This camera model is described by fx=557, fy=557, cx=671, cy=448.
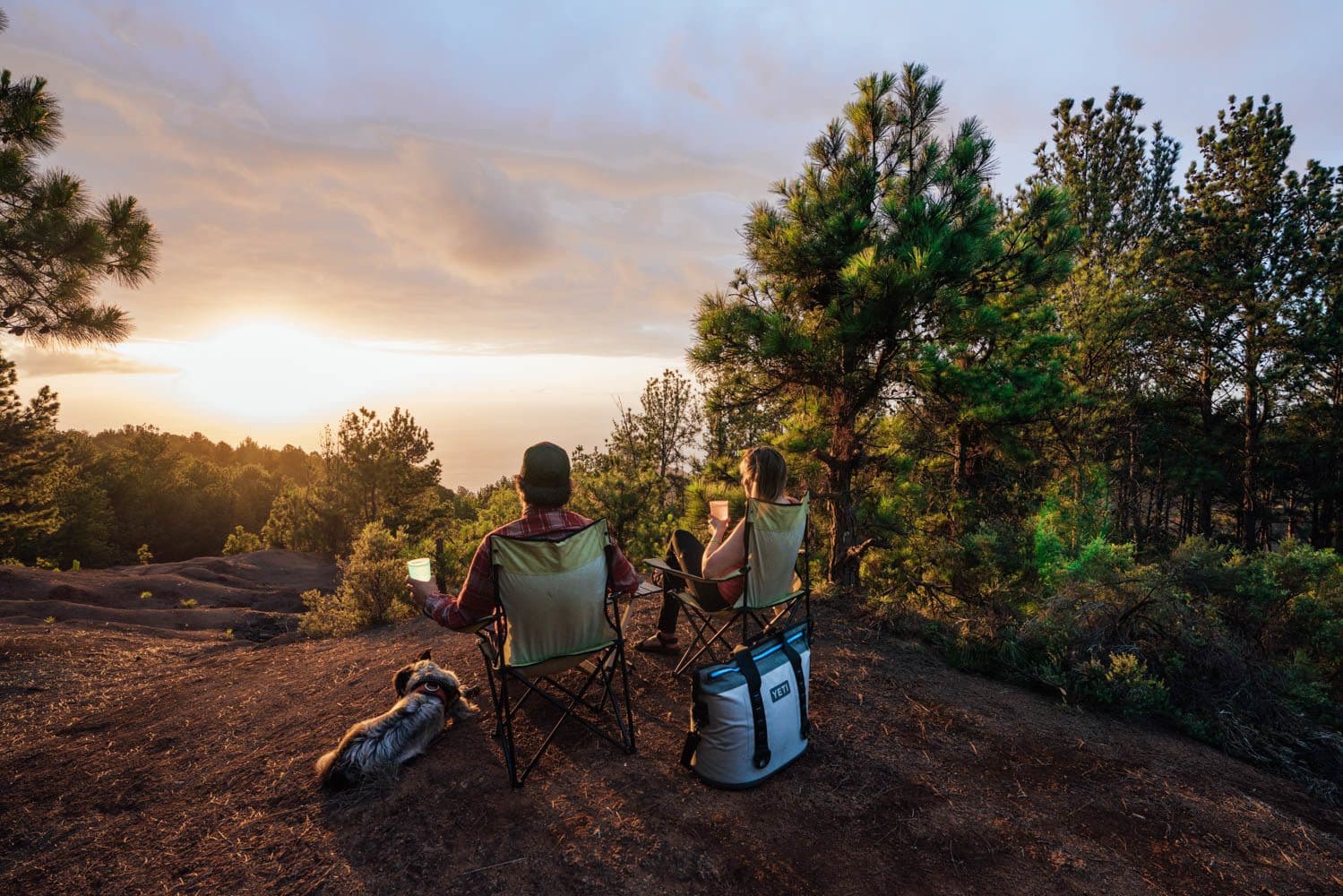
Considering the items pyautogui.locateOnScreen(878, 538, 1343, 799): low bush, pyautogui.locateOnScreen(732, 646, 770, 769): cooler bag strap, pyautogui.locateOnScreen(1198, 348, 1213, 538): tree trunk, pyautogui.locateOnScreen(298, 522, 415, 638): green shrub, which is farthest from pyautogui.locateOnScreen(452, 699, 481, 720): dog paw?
pyautogui.locateOnScreen(1198, 348, 1213, 538): tree trunk

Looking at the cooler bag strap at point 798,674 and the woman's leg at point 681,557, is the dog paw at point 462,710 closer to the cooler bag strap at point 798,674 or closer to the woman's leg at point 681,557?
the woman's leg at point 681,557

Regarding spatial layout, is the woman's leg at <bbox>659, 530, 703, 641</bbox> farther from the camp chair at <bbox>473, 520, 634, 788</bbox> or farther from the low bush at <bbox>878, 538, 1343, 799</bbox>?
the low bush at <bbox>878, 538, 1343, 799</bbox>

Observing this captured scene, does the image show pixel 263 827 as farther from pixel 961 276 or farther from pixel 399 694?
pixel 961 276

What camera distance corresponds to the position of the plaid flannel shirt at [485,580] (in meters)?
2.52

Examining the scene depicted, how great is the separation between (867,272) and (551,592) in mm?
3758

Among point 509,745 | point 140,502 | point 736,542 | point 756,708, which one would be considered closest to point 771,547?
point 736,542

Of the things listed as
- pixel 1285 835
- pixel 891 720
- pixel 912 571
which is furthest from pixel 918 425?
pixel 1285 835

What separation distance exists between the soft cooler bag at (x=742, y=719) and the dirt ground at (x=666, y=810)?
11cm

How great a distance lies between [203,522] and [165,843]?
39.6m

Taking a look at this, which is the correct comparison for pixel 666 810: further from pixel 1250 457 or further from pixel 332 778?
pixel 1250 457

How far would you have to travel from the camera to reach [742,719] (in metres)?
2.37

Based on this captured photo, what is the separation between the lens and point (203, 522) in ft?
107

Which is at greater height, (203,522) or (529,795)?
(529,795)

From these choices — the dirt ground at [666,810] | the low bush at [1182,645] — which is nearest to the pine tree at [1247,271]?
the low bush at [1182,645]
